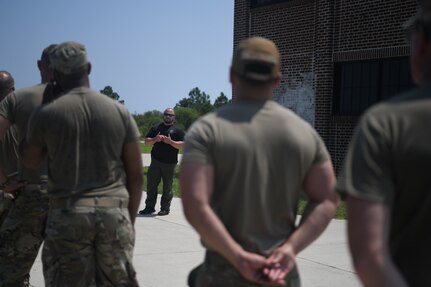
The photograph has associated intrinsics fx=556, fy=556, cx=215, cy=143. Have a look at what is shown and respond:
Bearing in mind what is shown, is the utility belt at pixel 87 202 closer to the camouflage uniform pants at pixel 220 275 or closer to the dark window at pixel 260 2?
the camouflage uniform pants at pixel 220 275

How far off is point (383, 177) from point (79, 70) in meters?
2.21

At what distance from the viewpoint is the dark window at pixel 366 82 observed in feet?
40.8

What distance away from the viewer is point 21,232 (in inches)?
163

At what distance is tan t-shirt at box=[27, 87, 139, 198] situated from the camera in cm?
320

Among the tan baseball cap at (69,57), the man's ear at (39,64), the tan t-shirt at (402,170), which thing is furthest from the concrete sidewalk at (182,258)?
the tan t-shirt at (402,170)

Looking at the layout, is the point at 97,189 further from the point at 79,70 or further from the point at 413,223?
the point at 413,223

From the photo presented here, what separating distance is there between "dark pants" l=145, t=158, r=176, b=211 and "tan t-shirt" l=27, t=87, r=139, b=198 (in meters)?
6.34

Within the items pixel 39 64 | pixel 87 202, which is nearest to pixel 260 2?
pixel 39 64

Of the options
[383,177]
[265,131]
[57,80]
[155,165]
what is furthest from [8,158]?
[155,165]

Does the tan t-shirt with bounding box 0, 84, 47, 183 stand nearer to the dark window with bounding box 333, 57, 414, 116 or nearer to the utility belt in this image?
the utility belt

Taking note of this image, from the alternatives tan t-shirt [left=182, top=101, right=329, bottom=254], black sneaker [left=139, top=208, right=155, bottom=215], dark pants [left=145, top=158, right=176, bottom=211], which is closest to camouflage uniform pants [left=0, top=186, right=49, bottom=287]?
tan t-shirt [left=182, top=101, right=329, bottom=254]

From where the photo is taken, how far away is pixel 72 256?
320cm

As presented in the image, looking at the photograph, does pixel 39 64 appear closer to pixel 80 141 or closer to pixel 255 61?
pixel 80 141

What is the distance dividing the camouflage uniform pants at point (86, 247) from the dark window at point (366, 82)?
10.2 meters
